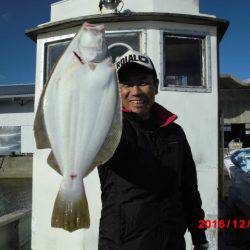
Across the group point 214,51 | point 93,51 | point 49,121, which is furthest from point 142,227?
point 214,51

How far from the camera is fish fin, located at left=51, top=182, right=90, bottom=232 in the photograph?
175 centimetres

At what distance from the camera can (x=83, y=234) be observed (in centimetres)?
416

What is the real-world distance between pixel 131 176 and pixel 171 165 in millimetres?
283

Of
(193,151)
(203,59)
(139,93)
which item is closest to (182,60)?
(203,59)

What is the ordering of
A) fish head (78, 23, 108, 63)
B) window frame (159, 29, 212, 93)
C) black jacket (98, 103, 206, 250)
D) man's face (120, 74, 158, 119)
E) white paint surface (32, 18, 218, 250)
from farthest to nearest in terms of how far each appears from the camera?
window frame (159, 29, 212, 93) → white paint surface (32, 18, 218, 250) → man's face (120, 74, 158, 119) → black jacket (98, 103, 206, 250) → fish head (78, 23, 108, 63)

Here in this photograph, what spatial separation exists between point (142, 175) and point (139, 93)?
0.48m

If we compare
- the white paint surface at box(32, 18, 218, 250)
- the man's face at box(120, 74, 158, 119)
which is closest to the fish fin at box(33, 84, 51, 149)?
the man's face at box(120, 74, 158, 119)

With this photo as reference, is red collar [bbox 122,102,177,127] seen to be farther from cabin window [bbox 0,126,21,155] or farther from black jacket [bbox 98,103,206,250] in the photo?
cabin window [bbox 0,126,21,155]

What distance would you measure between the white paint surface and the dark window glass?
0.41 feet

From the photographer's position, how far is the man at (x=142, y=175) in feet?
6.89

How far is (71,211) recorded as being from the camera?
5.78 feet

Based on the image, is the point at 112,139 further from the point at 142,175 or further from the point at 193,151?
the point at 193,151

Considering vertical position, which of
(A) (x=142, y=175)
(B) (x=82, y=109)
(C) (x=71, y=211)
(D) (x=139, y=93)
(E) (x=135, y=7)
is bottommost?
(C) (x=71, y=211)

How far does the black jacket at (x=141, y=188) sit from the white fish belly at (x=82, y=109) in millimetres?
354
